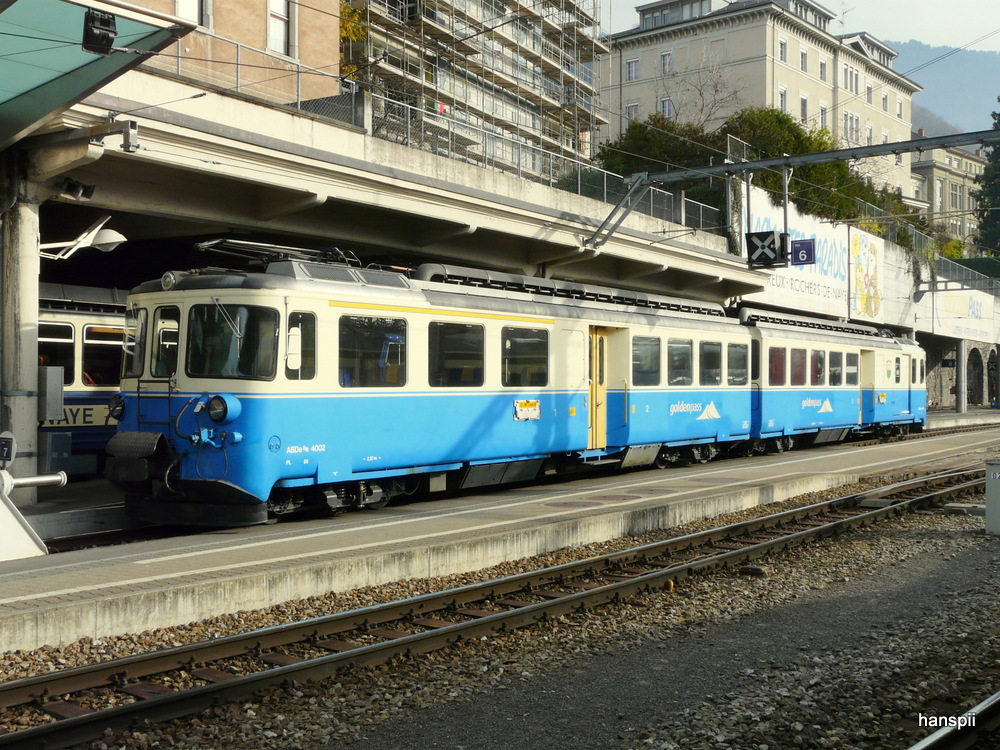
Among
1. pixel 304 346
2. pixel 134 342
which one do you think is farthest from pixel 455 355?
pixel 134 342

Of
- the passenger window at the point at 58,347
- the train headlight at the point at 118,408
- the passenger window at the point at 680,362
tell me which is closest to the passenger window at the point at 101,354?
the passenger window at the point at 58,347

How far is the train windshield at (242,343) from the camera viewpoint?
1153cm

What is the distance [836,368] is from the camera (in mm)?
25703

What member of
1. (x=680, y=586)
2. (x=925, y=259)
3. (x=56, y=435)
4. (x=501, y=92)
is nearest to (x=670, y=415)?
(x=680, y=586)

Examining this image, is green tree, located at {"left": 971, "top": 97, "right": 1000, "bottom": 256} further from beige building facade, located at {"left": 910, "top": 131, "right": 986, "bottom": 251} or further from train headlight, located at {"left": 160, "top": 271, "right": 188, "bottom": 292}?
train headlight, located at {"left": 160, "top": 271, "right": 188, "bottom": 292}

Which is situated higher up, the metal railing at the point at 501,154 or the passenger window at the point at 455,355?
the metal railing at the point at 501,154

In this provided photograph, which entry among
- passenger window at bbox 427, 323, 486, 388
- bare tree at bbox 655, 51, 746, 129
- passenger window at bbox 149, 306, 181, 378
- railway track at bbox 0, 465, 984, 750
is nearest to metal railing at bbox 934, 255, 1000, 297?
bare tree at bbox 655, 51, 746, 129

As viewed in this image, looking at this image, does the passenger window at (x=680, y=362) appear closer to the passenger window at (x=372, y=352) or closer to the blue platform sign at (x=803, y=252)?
the passenger window at (x=372, y=352)

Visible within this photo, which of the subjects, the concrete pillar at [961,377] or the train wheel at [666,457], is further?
the concrete pillar at [961,377]

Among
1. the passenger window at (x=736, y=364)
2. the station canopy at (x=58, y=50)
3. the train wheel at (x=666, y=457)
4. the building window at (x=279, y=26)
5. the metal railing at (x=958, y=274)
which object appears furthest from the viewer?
the metal railing at (x=958, y=274)

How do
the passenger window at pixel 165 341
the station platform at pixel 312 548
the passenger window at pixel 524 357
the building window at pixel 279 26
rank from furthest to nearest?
the building window at pixel 279 26
the passenger window at pixel 524 357
the passenger window at pixel 165 341
the station platform at pixel 312 548

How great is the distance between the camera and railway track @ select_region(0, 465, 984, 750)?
19.7 ft

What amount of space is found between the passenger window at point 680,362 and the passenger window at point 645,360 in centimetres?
45

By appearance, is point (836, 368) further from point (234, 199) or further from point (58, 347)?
point (58, 347)
